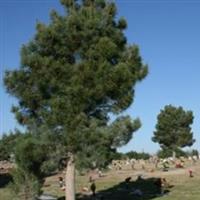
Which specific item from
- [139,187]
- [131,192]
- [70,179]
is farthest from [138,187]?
[70,179]

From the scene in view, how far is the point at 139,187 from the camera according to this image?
161 ft

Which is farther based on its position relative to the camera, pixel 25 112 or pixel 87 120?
pixel 25 112

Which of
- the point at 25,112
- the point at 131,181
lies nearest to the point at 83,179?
the point at 131,181

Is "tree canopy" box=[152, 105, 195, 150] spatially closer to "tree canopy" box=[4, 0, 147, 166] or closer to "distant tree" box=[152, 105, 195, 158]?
"distant tree" box=[152, 105, 195, 158]

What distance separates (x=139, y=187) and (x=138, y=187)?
10cm

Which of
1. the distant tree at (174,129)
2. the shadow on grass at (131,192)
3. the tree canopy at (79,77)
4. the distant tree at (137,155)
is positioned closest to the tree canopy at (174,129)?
the distant tree at (174,129)

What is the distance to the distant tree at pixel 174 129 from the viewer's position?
8944 centimetres

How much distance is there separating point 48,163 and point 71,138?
2239 mm

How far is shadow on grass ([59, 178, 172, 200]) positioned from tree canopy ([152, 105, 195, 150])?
117 ft

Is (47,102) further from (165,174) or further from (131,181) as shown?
(165,174)

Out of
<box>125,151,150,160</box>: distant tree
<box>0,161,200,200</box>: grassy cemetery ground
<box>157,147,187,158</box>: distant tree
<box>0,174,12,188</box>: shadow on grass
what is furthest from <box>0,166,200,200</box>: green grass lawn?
<box>125,151,150,160</box>: distant tree

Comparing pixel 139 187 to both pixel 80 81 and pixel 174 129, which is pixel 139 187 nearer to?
pixel 80 81

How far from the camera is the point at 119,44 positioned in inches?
1251

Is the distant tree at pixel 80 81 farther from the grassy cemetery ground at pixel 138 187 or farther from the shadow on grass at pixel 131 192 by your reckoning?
the shadow on grass at pixel 131 192
